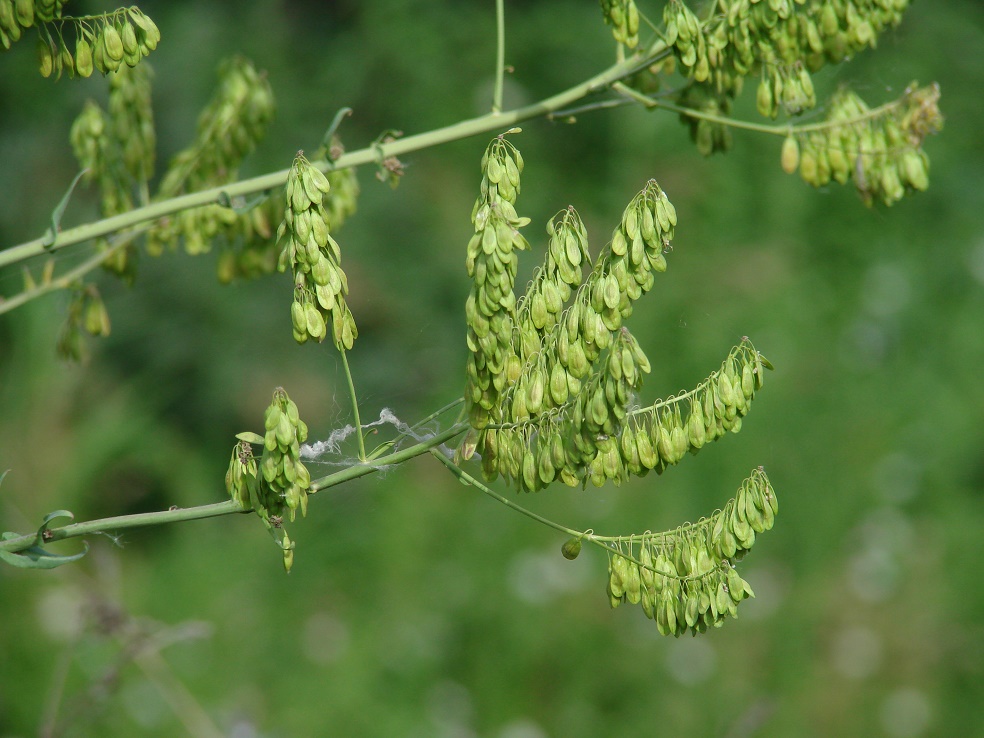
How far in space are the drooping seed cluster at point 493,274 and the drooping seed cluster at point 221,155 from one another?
0.79 metres

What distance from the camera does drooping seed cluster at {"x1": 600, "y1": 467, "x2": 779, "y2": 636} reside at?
1.21 m

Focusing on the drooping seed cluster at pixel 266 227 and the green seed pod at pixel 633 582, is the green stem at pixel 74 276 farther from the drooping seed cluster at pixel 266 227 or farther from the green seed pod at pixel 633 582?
the green seed pod at pixel 633 582

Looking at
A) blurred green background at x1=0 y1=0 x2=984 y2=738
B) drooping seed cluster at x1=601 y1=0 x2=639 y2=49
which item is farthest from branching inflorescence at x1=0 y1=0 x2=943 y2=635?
blurred green background at x1=0 y1=0 x2=984 y2=738

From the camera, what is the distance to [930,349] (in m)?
4.91

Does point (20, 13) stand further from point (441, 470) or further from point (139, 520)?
point (441, 470)

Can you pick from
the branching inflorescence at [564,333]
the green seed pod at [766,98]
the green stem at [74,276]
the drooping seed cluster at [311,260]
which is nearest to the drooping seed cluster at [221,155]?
the green stem at [74,276]

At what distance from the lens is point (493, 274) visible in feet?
3.60

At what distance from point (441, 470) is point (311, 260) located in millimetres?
3966

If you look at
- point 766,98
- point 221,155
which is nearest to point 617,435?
point 766,98

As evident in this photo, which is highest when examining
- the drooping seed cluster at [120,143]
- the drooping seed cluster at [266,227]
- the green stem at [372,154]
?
the drooping seed cluster at [120,143]

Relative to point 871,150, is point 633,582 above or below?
below

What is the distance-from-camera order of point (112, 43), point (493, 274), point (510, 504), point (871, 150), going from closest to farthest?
point (493, 274) → point (510, 504) → point (112, 43) → point (871, 150)

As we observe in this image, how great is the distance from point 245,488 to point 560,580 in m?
2.78

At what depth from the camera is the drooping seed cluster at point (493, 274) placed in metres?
1.10
